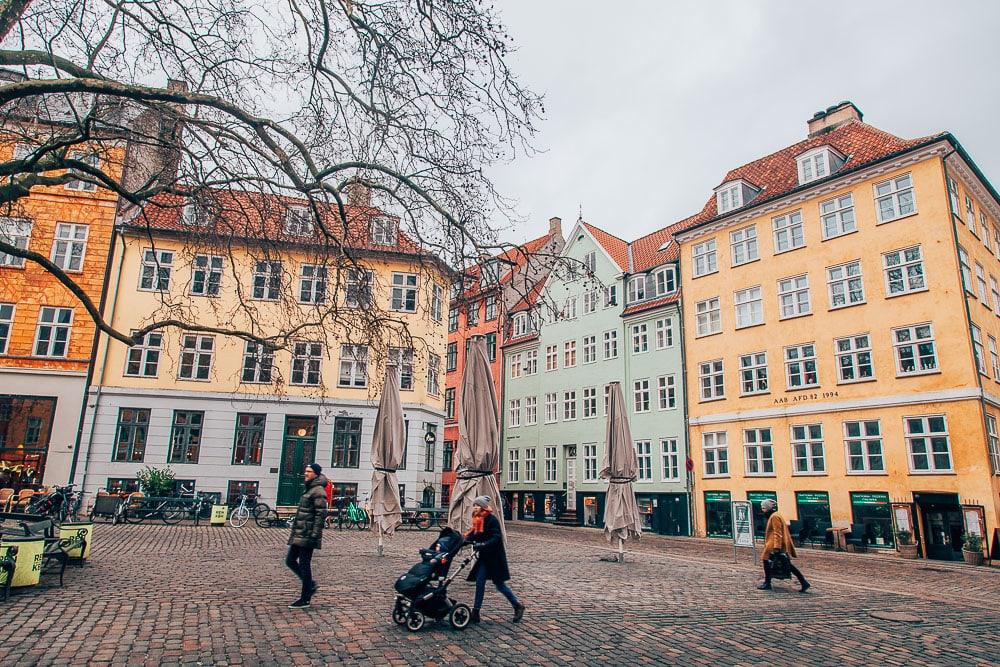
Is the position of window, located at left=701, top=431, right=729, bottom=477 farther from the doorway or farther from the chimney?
the chimney

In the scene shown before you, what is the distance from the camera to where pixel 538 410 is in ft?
128

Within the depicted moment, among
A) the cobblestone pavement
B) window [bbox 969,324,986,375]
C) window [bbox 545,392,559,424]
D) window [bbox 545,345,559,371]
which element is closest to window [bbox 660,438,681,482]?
window [bbox 545,392,559,424]

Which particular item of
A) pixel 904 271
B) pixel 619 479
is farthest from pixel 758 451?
pixel 619 479

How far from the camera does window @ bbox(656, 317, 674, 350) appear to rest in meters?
32.2

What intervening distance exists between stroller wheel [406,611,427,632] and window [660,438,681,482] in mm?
24687

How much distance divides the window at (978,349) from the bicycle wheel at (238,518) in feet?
84.3

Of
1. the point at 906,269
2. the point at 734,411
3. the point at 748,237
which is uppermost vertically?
the point at 748,237

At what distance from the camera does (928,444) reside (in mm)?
22406

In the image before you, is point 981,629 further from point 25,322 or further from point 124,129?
point 25,322

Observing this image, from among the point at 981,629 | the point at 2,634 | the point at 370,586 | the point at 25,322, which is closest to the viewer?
the point at 2,634

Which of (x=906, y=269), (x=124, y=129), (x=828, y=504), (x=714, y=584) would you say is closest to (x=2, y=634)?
(x=124, y=129)

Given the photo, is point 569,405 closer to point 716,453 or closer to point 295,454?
point 716,453

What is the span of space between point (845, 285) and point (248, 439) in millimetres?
26300

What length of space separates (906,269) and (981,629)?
60.0ft
